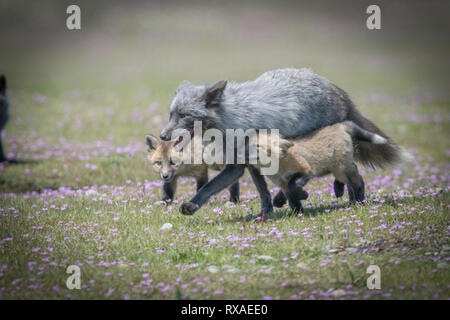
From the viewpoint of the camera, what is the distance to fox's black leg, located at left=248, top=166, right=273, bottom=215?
912 cm

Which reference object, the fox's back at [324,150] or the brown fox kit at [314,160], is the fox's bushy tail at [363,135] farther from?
the fox's back at [324,150]

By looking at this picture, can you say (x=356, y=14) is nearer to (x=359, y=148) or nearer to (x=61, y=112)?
(x=61, y=112)

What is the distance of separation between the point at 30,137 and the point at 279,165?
1199 centimetres

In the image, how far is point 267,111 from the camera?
9.09m

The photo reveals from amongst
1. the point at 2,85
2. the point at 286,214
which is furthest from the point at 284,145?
the point at 2,85

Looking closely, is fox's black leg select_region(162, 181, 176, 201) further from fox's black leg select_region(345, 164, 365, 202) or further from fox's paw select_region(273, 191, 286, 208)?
fox's black leg select_region(345, 164, 365, 202)

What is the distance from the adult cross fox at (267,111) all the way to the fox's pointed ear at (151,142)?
0.55 meters

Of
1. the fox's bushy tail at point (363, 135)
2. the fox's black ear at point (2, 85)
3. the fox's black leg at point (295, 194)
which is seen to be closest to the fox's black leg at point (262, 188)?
the fox's black leg at point (295, 194)

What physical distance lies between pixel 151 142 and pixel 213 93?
1.71 meters

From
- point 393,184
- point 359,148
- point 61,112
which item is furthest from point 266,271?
point 61,112

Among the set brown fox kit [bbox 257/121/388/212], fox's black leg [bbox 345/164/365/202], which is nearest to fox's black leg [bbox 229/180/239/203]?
brown fox kit [bbox 257/121/388/212]

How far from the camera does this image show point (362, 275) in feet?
20.6

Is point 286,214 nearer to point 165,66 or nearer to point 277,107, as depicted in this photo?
point 277,107

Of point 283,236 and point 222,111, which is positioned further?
point 222,111
